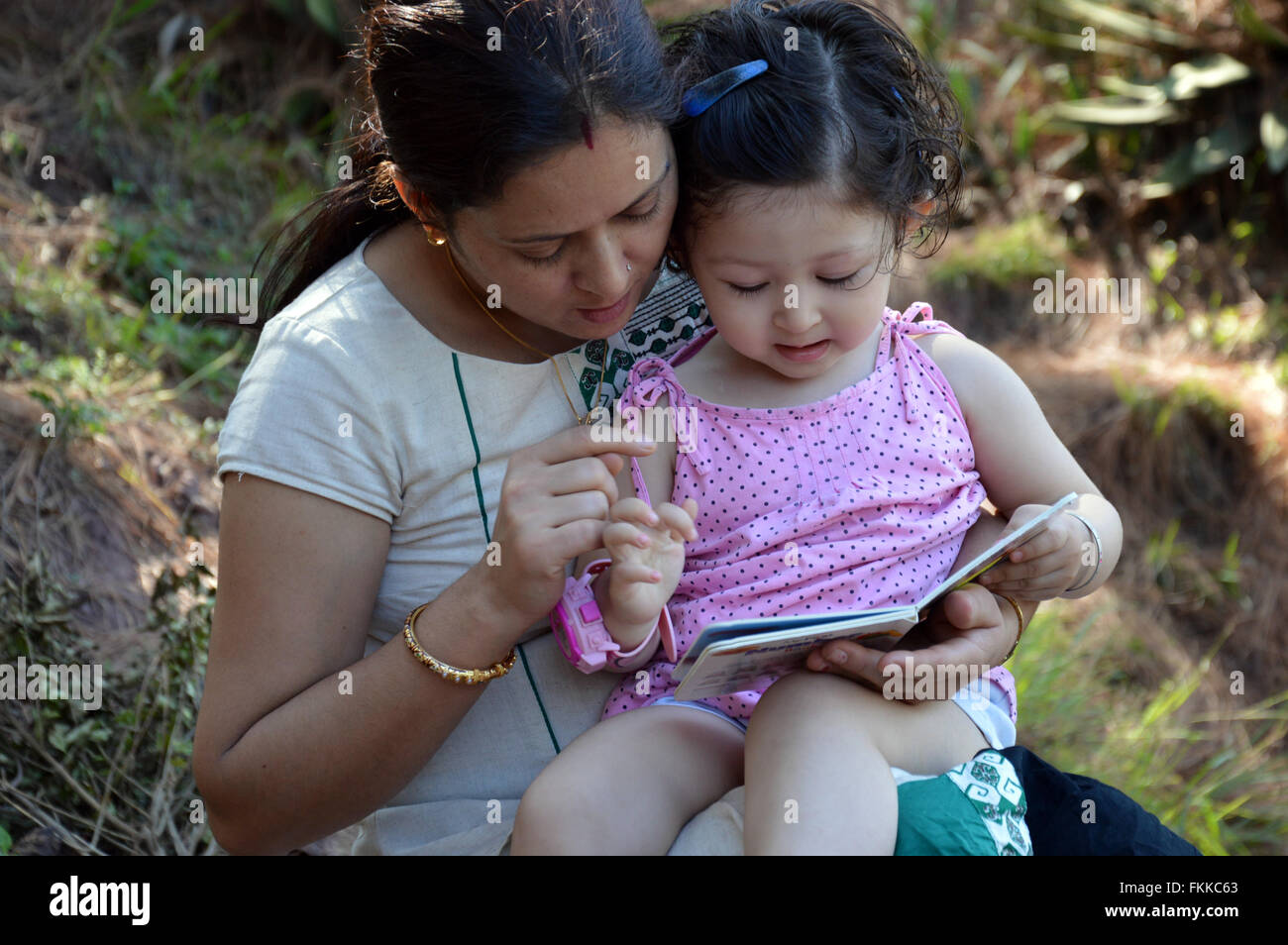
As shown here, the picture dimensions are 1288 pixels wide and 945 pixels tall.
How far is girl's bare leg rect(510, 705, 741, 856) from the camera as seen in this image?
1566mm

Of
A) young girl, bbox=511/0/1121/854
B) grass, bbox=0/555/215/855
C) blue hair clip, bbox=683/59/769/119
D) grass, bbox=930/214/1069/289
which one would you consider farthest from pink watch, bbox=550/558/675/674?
grass, bbox=930/214/1069/289

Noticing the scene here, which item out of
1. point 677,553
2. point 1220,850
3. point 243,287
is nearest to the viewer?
point 677,553

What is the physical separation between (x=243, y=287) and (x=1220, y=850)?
11.8ft

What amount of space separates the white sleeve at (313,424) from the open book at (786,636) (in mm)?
489

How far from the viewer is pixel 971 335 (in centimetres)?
601

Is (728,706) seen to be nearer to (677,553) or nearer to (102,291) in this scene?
(677,553)

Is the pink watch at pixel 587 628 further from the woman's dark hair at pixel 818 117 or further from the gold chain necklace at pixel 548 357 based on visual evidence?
the woman's dark hair at pixel 818 117

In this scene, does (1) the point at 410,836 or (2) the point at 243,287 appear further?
(2) the point at 243,287

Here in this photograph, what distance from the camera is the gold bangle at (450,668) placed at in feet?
5.13

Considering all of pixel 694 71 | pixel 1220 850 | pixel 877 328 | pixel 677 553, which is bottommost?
pixel 1220 850

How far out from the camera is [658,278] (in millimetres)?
2041

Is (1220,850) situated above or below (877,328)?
below
